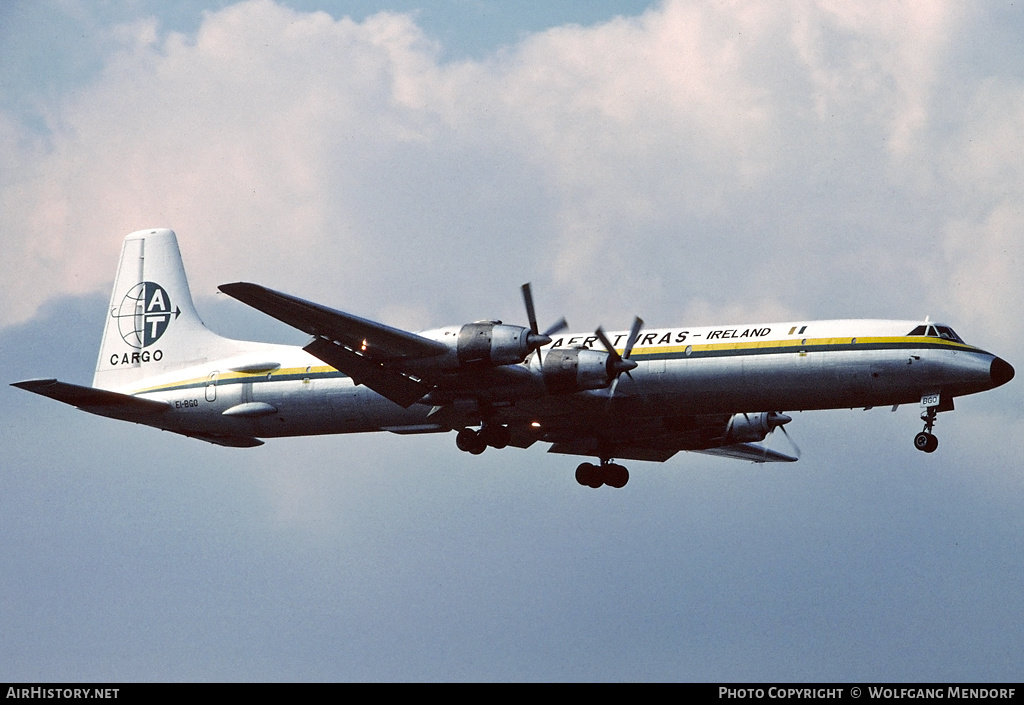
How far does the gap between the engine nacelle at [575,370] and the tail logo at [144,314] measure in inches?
684

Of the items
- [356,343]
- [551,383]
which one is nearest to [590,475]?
[551,383]

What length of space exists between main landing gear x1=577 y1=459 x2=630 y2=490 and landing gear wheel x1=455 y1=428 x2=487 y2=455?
6.98 meters

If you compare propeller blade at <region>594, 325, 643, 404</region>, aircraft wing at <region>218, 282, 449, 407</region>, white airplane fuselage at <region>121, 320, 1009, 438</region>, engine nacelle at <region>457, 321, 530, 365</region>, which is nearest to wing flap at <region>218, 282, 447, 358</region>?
aircraft wing at <region>218, 282, 449, 407</region>

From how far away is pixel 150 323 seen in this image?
51.1m

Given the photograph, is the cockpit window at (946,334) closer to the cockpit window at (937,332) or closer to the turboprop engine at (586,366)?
the cockpit window at (937,332)

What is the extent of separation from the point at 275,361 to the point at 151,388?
544 centimetres

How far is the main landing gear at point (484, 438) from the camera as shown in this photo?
42312mm

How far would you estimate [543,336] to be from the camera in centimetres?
3956
